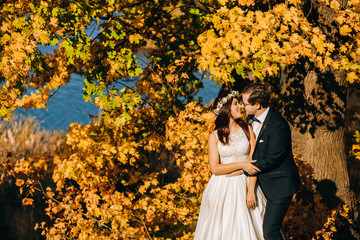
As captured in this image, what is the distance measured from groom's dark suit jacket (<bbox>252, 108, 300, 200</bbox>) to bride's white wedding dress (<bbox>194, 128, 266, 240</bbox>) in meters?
0.25

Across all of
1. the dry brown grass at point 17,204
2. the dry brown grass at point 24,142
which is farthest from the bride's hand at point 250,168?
the dry brown grass at point 24,142

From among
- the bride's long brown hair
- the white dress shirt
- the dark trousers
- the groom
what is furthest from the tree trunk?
the dark trousers

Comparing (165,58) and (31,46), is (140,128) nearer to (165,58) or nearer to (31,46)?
(165,58)

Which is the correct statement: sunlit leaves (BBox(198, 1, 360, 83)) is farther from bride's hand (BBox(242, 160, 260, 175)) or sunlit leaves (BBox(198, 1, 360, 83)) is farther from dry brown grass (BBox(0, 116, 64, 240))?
dry brown grass (BBox(0, 116, 64, 240))

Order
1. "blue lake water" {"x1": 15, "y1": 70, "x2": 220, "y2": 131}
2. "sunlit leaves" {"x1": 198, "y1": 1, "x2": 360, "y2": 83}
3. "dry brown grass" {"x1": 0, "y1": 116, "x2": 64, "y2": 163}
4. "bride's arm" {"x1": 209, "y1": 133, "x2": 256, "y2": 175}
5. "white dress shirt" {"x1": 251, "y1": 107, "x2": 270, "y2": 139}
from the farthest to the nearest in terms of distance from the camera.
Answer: "blue lake water" {"x1": 15, "y1": 70, "x2": 220, "y2": 131} → "dry brown grass" {"x1": 0, "y1": 116, "x2": 64, "y2": 163} → "sunlit leaves" {"x1": 198, "y1": 1, "x2": 360, "y2": 83} → "bride's arm" {"x1": 209, "y1": 133, "x2": 256, "y2": 175} → "white dress shirt" {"x1": 251, "y1": 107, "x2": 270, "y2": 139}

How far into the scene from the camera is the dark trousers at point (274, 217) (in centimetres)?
405

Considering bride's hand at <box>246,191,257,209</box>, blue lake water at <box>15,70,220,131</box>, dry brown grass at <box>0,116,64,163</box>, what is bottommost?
bride's hand at <box>246,191,257,209</box>

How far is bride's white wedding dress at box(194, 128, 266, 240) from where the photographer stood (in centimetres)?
425

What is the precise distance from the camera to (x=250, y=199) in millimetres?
4203

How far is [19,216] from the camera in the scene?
802 cm

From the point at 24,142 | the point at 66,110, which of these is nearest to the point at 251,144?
the point at 24,142

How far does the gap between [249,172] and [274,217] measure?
22.2 inches

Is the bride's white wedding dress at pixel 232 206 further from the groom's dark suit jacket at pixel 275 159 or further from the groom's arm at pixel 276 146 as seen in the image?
the groom's arm at pixel 276 146

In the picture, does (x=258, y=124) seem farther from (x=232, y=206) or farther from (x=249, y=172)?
(x=232, y=206)
